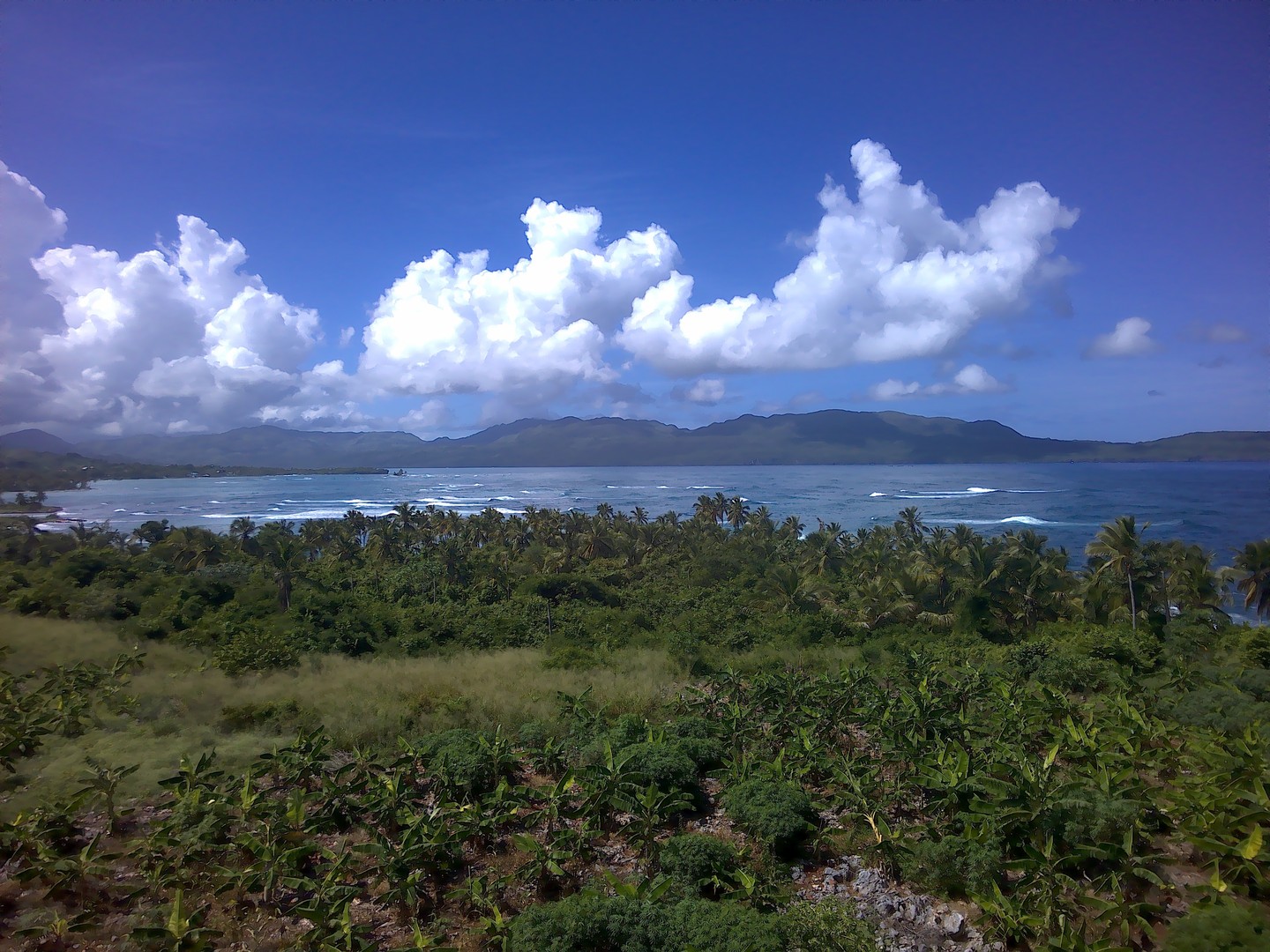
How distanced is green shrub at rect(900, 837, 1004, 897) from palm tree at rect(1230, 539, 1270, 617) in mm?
26570

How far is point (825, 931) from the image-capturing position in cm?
572

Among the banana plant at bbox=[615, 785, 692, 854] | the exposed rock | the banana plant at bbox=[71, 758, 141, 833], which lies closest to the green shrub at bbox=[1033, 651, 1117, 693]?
the exposed rock

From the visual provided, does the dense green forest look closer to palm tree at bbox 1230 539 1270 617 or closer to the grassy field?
the grassy field

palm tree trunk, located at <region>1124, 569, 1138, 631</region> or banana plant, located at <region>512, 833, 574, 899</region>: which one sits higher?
banana plant, located at <region>512, 833, 574, 899</region>

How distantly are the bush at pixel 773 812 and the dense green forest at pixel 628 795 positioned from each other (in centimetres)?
6

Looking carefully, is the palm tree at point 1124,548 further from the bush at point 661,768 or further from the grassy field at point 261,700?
the bush at point 661,768

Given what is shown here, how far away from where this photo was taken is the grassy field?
945cm

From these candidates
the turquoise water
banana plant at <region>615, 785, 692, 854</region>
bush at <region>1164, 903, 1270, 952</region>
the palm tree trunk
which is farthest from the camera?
the turquoise water

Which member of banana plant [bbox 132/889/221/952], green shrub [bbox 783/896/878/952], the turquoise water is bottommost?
the turquoise water

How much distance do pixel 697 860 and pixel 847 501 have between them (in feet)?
361

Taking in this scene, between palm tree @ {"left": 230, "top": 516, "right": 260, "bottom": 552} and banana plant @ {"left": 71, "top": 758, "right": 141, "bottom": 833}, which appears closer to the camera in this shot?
banana plant @ {"left": 71, "top": 758, "right": 141, "bottom": 833}

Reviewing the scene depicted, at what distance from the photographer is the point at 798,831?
8109 mm

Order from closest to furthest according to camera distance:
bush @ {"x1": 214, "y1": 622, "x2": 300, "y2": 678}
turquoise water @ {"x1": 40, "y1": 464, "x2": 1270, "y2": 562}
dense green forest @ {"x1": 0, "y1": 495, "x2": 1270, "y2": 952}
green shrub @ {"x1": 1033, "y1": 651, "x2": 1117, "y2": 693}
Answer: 1. dense green forest @ {"x1": 0, "y1": 495, "x2": 1270, "y2": 952}
2. green shrub @ {"x1": 1033, "y1": 651, "x2": 1117, "y2": 693}
3. bush @ {"x1": 214, "y1": 622, "x2": 300, "y2": 678}
4. turquoise water @ {"x1": 40, "y1": 464, "x2": 1270, "y2": 562}

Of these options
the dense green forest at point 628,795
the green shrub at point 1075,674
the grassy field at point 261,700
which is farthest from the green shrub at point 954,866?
the green shrub at point 1075,674
